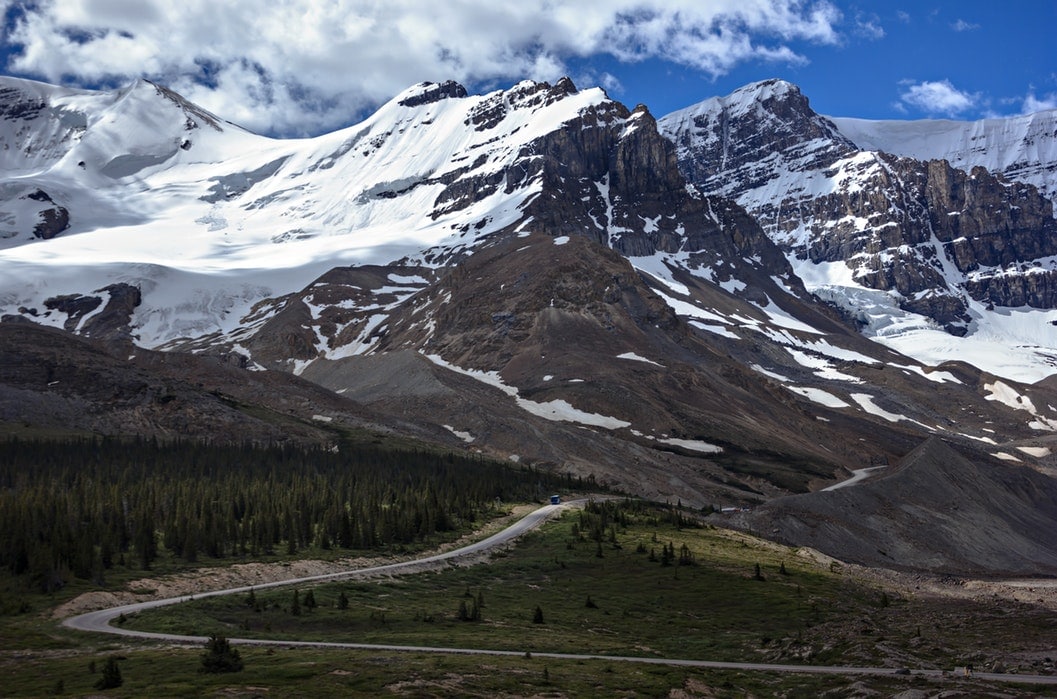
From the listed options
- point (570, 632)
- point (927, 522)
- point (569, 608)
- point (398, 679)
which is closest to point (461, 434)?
point (927, 522)

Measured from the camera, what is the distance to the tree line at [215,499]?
69688 millimetres

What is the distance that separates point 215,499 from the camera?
92.4 metres

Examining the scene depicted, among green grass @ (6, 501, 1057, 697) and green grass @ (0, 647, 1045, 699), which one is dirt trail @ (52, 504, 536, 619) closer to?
green grass @ (6, 501, 1057, 697)

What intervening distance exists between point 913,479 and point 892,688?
11487cm

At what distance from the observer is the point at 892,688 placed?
38938mm

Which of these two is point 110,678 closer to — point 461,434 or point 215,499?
point 215,499

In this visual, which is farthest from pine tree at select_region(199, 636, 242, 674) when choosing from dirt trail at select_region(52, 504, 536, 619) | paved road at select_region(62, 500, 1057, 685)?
dirt trail at select_region(52, 504, 536, 619)

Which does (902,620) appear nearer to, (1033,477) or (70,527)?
(70,527)

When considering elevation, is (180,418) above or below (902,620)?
above

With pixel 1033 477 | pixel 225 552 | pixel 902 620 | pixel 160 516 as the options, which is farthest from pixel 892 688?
pixel 1033 477

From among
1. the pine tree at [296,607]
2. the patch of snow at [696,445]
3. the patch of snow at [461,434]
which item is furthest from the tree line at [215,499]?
the patch of snow at [696,445]

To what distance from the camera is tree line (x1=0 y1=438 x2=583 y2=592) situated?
6969 cm

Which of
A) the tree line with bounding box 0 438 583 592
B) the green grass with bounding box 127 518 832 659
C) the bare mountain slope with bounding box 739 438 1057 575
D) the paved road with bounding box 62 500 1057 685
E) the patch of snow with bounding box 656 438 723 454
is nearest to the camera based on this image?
the paved road with bounding box 62 500 1057 685

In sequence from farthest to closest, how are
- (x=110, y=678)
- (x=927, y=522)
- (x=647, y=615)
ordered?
(x=927, y=522) < (x=647, y=615) < (x=110, y=678)
